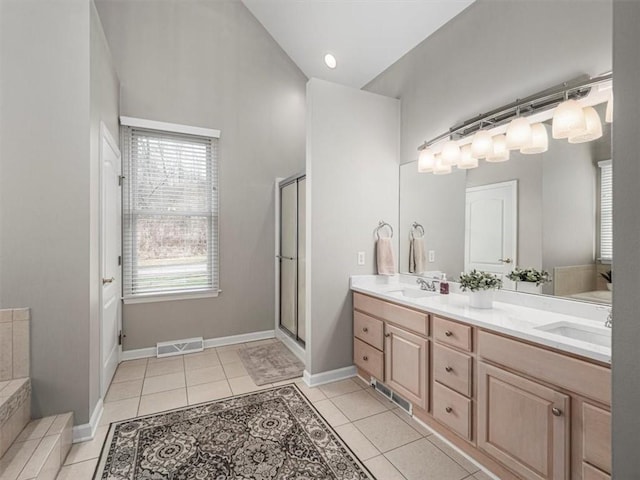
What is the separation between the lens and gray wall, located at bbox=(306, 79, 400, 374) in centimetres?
272

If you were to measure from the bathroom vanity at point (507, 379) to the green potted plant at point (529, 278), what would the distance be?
0.13 m

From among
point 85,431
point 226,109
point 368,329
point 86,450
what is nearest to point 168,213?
point 226,109

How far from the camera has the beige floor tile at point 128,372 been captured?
2.93 m

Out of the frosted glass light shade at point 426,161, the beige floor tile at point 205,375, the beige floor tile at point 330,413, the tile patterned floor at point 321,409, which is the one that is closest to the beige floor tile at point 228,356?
the tile patterned floor at point 321,409

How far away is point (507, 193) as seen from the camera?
7.12ft

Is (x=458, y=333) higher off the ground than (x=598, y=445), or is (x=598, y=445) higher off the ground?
(x=458, y=333)

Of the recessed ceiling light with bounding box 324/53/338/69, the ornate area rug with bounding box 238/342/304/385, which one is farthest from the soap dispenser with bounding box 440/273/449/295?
the recessed ceiling light with bounding box 324/53/338/69

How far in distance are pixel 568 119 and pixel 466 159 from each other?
0.69 meters

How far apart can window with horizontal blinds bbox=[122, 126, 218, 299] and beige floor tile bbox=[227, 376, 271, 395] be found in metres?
1.19

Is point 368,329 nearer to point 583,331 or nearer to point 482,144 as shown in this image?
point 583,331

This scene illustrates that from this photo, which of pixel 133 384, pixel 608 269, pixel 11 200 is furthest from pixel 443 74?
pixel 133 384

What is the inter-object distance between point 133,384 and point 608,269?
3570 millimetres

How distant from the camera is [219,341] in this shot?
12.4 feet

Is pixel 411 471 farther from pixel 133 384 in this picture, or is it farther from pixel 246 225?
pixel 246 225
